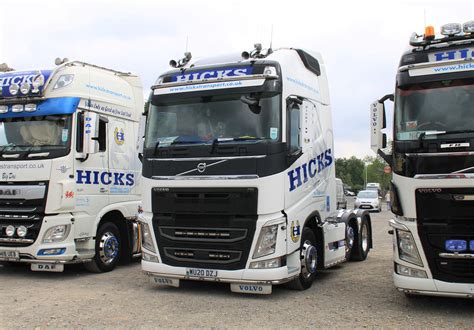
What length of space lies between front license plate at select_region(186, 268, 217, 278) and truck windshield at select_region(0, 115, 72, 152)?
3371 millimetres

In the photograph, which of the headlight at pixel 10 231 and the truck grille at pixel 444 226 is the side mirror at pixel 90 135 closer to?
the headlight at pixel 10 231

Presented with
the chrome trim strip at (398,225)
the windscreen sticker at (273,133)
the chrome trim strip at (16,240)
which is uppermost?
the windscreen sticker at (273,133)

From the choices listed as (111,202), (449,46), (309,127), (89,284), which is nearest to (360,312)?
(309,127)

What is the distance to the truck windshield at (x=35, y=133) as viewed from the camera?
9.05 meters

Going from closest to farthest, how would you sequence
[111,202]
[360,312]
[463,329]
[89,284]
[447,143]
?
[463,329] < [447,143] < [360,312] < [89,284] < [111,202]

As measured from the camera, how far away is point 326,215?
8992 millimetres

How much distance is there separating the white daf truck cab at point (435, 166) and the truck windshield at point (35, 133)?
225 inches

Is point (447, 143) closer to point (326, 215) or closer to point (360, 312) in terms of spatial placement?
point (360, 312)

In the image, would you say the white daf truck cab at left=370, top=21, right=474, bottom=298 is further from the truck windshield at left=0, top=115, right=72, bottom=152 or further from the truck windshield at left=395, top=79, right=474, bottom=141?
the truck windshield at left=0, top=115, right=72, bottom=152

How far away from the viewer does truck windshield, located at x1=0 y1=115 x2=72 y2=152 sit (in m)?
9.05

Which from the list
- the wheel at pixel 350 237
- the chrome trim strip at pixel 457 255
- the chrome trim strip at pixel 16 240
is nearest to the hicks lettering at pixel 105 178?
the chrome trim strip at pixel 16 240

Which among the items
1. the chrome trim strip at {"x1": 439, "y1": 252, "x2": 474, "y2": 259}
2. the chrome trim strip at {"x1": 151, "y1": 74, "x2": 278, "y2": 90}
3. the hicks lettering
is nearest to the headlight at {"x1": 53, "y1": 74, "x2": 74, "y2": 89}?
the hicks lettering

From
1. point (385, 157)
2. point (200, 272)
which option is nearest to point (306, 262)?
point (200, 272)

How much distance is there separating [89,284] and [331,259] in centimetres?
429
